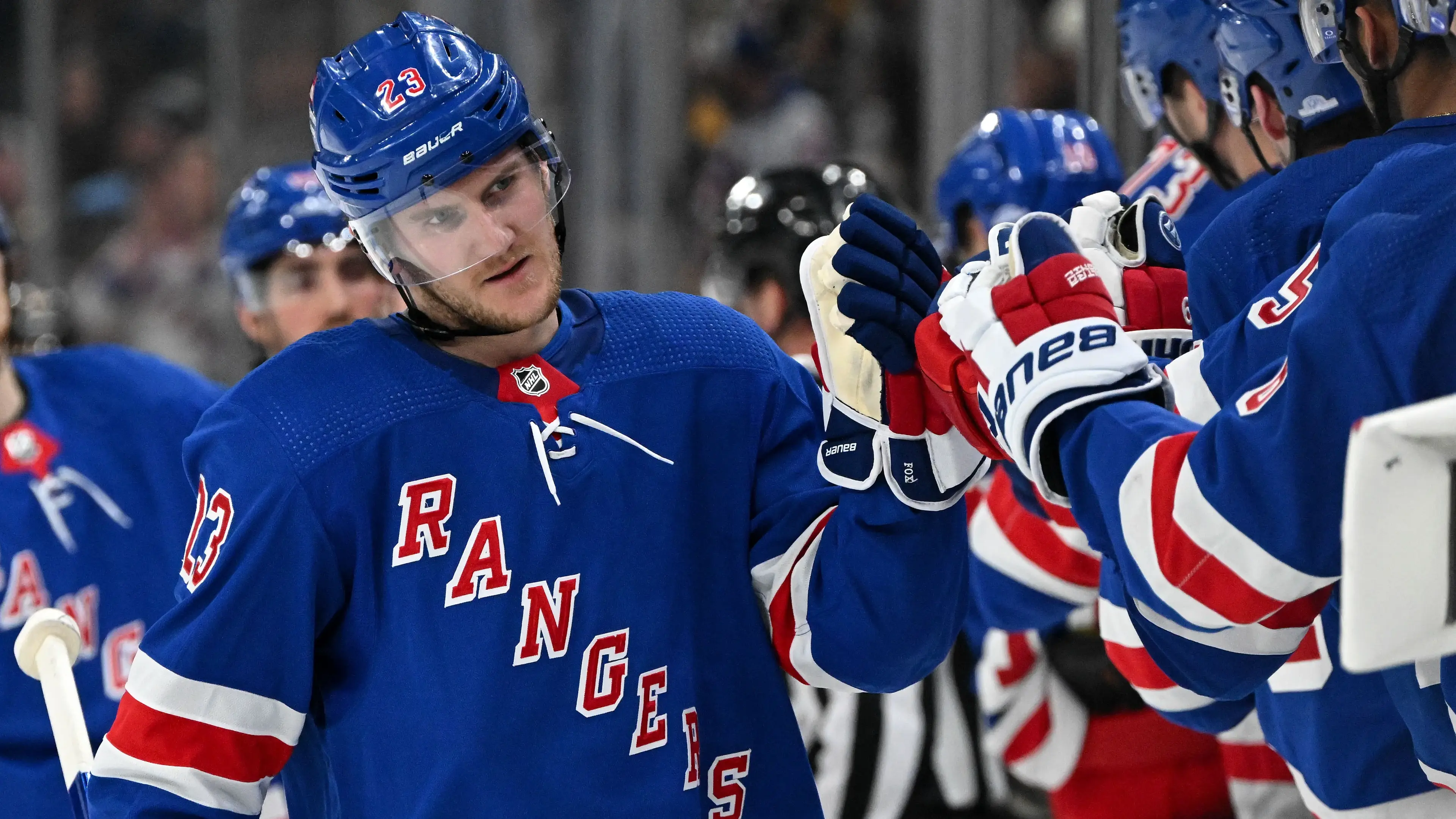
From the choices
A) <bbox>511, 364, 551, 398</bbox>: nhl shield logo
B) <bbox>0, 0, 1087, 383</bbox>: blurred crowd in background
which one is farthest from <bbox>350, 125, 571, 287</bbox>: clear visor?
<bbox>0, 0, 1087, 383</bbox>: blurred crowd in background

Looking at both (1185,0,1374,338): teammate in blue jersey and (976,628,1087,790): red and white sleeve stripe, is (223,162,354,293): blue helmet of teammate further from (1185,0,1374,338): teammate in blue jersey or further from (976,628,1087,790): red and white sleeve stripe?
(1185,0,1374,338): teammate in blue jersey

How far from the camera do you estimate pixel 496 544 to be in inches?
66.3

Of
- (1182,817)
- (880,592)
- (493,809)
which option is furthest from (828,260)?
(1182,817)

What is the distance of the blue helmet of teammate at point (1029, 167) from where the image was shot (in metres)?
2.90

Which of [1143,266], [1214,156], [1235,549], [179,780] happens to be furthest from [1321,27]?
[179,780]

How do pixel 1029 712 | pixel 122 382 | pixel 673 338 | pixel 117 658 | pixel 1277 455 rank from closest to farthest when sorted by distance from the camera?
Answer: 1. pixel 1277 455
2. pixel 673 338
3. pixel 117 658
4. pixel 122 382
5. pixel 1029 712

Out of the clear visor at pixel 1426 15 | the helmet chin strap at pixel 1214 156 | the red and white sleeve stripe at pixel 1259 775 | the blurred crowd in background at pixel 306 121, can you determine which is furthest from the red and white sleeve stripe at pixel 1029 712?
the blurred crowd in background at pixel 306 121

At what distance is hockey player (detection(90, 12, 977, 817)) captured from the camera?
5.43 ft

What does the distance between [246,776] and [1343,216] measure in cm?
116

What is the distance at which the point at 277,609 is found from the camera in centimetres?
165

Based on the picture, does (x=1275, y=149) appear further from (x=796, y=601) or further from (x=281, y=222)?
(x=281, y=222)

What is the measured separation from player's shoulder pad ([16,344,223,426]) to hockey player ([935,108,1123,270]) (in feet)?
4.34

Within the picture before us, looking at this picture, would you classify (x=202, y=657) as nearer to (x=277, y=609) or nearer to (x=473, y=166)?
(x=277, y=609)

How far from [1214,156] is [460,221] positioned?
3.60 ft
